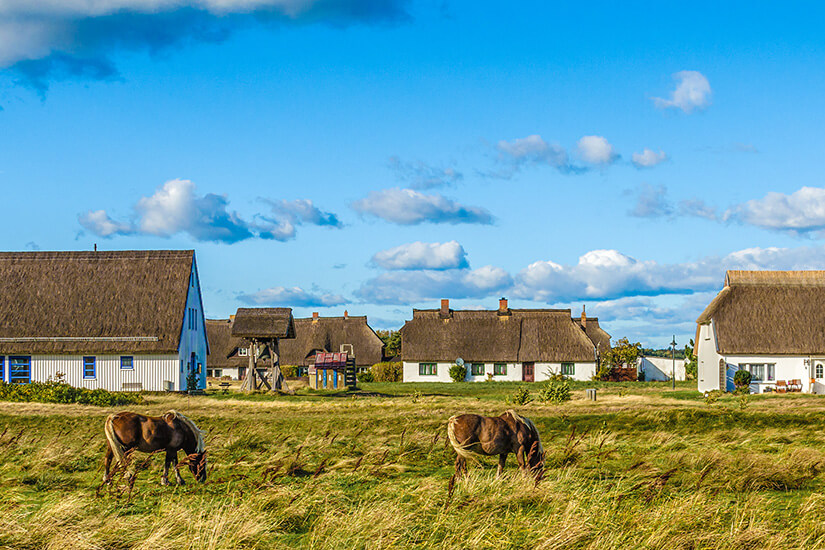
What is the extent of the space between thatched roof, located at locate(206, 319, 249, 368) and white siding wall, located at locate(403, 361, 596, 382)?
1737 centimetres

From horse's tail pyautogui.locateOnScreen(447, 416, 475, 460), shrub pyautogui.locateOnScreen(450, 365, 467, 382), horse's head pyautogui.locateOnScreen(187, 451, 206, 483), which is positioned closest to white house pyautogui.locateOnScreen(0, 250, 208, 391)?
shrub pyautogui.locateOnScreen(450, 365, 467, 382)

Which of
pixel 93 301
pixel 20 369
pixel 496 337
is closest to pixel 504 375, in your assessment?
pixel 496 337

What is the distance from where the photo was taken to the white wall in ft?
232

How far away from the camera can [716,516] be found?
10086mm

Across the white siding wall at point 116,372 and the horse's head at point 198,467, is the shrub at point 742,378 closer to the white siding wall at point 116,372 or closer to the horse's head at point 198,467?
the white siding wall at point 116,372

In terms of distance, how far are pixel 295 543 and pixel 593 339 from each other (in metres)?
71.4

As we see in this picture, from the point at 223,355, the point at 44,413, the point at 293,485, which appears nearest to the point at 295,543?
the point at 293,485

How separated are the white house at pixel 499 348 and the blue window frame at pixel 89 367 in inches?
1201

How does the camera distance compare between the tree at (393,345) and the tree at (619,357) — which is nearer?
the tree at (619,357)

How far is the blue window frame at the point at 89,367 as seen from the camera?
142ft

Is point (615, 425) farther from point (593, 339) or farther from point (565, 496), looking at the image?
point (593, 339)

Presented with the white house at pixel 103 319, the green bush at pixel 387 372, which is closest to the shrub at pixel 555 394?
the white house at pixel 103 319

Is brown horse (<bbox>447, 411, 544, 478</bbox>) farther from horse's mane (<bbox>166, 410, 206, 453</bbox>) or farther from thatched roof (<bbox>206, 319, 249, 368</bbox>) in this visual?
thatched roof (<bbox>206, 319, 249, 368</bbox>)

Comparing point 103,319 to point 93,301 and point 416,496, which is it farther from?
point 416,496
